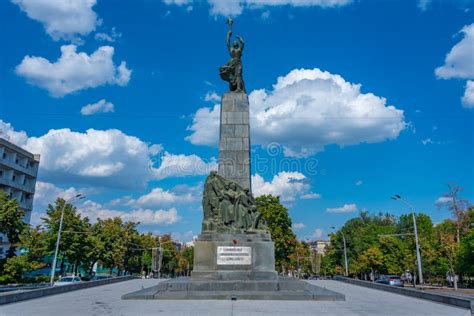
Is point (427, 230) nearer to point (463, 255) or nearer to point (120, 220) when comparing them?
Answer: point (463, 255)

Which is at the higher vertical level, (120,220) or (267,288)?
(120,220)

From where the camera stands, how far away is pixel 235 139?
18.9m

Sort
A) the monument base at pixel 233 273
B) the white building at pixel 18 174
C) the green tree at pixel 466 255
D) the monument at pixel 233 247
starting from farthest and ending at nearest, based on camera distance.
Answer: the white building at pixel 18 174 → the green tree at pixel 466 255 → the monument base at pixel 233 273 → the monument at pixel 233 247

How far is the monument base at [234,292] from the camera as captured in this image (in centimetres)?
1321

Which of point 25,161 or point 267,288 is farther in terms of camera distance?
point 25,161

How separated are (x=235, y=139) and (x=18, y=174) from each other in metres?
45.0

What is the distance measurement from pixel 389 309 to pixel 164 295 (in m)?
7.30

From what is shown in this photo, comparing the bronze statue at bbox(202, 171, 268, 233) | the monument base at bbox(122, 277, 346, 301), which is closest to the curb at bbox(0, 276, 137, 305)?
the monument base at bbox(122, 277, 346, 301)

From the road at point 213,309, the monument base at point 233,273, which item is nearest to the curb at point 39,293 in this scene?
the road at point 213,309

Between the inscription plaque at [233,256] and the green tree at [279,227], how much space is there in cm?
3144

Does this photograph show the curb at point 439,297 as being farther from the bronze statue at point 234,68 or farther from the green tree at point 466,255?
the green tree at point 466,255

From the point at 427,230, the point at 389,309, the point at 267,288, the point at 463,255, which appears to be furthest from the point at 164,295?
the point at 427,230

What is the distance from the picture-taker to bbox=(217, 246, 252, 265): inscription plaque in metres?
15.7

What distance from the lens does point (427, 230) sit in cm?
5231
